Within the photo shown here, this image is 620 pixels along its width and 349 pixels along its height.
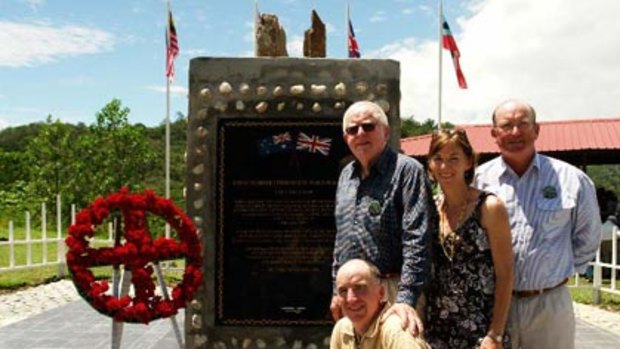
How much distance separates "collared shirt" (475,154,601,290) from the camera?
2.81 metres

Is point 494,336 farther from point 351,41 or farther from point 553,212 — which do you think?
point 351,41

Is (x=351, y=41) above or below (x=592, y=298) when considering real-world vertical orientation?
above

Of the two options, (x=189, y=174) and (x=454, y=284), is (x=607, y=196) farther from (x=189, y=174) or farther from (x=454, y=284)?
(x=454, y=284)

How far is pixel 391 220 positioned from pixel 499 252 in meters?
0.42

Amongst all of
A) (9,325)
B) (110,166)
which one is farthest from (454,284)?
(110,166)

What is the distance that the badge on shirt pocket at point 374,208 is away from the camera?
277 centimetres

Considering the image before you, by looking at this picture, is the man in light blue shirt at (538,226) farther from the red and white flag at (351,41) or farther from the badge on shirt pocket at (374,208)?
the red and white flag at (351,41)

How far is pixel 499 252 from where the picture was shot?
2.58m

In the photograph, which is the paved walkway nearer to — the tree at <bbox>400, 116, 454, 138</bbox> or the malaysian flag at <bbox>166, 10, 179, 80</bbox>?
the malaysian flag at <bbox>166, 10, 179, 80</bbox>

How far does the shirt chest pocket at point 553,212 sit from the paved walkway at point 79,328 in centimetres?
416

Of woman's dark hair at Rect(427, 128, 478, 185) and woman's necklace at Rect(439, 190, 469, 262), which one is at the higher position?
woman's dark hair at Rect(427, 128, 478, 185)

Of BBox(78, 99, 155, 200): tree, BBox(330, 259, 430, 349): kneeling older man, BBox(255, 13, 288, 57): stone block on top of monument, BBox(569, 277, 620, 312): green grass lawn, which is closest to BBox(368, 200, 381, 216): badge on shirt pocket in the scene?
BBox(330, 259, 430, 349): kneeling older man

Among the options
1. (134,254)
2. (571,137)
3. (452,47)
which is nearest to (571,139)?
(571,137)

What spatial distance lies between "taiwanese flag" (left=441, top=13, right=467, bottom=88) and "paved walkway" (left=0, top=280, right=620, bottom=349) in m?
7.62
